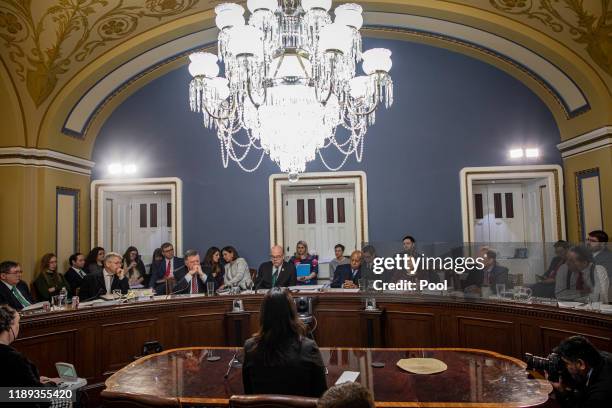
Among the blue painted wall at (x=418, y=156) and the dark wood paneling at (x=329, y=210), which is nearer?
the blue painted wall at (x=418, y=156)

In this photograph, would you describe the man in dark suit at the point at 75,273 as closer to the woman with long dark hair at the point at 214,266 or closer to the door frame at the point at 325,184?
the woman with long dark hair at the point at 214,266

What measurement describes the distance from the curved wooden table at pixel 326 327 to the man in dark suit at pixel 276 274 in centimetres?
55

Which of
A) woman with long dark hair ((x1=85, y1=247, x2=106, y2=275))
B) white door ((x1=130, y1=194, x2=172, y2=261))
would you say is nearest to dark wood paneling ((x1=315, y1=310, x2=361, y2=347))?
woman with long dark hair ((x1=85, y1=247, x2=106, y2=275))

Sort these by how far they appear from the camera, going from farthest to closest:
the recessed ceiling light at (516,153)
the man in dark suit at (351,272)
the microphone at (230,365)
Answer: the recessed ceiling light at (516,153) → the man in dark suit at (351,272) → the microphone at (230,365)

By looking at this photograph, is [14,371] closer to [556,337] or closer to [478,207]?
[556,337]

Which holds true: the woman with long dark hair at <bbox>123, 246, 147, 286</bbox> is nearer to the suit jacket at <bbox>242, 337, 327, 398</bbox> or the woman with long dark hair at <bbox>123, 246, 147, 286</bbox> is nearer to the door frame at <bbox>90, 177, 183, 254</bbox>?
the door frame at <bbox>90, 177, 183, 254</bbox>

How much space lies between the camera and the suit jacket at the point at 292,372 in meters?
2.17

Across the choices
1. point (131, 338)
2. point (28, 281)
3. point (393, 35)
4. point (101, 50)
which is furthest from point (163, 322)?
point (393, 35)

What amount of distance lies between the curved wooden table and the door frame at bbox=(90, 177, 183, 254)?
244cm

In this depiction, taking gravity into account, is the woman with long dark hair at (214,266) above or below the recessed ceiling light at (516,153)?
below

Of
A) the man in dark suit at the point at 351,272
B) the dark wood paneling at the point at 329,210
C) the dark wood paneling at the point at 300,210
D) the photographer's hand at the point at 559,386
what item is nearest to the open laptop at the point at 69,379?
the photographer's hand at the point at 559,386

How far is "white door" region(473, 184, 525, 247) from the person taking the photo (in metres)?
7.23

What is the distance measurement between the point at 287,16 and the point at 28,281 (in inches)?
188

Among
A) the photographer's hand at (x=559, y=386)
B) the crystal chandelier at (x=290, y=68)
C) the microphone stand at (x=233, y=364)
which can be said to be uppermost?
the crystal chandelier at (x=290, y=68)
